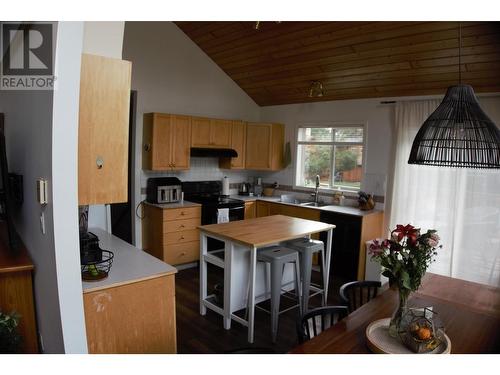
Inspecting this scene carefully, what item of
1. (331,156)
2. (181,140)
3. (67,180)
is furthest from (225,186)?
(67,180)

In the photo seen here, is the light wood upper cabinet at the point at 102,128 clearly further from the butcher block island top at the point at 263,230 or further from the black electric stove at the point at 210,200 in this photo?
the black electric stove at the point at 210,200

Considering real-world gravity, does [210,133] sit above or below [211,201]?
above

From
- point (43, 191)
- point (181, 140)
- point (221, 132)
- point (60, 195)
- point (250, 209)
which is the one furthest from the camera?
point (250, 209)

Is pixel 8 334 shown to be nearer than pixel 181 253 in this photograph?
Yes

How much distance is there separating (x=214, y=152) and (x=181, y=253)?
1493 mm

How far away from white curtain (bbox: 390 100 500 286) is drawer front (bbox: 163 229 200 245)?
8.29 feet

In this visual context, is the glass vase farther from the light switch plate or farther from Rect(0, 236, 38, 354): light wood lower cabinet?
Rect(0, 236, 38, 354): light wood lower cabinet

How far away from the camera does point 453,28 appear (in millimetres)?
3033

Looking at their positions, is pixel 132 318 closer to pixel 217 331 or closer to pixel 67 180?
pixel 67 180

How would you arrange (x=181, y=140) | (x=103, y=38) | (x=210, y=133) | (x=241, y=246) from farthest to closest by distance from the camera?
(x=210, y=133) < (x=181, y=140) < (x=241, y=246) < (x=103, y=38)

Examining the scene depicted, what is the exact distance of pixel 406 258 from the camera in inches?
67.9

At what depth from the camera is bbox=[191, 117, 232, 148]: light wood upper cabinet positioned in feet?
16.1

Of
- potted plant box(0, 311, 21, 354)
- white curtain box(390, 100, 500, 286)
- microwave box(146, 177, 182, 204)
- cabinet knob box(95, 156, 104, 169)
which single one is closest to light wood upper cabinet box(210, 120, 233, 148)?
microwave box(146, 177, 182, 204)

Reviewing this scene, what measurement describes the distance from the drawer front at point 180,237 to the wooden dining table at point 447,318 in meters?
2.87
